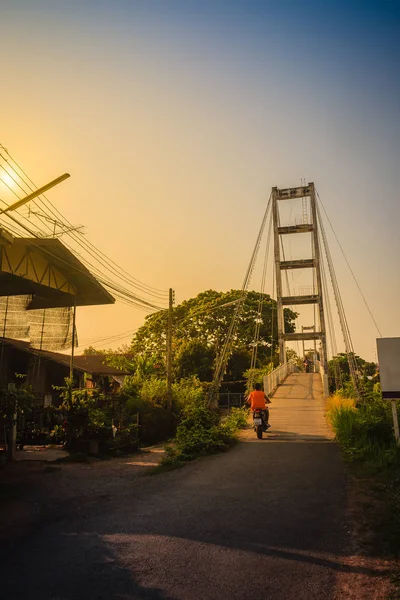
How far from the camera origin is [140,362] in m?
32.6

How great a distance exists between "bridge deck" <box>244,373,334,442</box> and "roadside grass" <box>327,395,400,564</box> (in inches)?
39.1

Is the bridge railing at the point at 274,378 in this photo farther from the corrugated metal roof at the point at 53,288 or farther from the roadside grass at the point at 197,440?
the roadside grass at the point at 197,440

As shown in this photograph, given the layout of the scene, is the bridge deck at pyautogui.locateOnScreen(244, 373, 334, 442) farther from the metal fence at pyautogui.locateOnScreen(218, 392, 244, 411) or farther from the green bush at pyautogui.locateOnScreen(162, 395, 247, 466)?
the metal fence at pyautogui.locateOnScreen(218, 392, 244, 411)

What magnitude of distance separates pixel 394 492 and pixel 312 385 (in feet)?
79.2

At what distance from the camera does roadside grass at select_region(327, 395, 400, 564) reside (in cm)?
544

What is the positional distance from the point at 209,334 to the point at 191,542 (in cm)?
4077

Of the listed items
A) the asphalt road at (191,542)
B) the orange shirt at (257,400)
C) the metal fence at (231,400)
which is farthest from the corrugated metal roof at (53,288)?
the metal fence at (231,400)

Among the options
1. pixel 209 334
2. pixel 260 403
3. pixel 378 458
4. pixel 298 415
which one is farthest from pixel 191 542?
pixel 209 334

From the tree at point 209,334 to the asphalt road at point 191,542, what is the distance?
32140 millimetres

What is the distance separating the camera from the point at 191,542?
5.29m

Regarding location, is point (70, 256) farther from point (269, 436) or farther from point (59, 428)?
point (269, 436)

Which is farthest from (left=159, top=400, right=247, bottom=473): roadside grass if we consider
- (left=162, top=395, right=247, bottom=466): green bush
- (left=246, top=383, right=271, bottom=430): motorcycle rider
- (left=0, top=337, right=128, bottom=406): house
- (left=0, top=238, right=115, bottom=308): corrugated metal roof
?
(left=0, top=337, right=128, bottom=406): house

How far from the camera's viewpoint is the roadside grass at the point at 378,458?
544 cm

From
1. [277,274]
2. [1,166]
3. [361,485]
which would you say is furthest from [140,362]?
[361,485]
